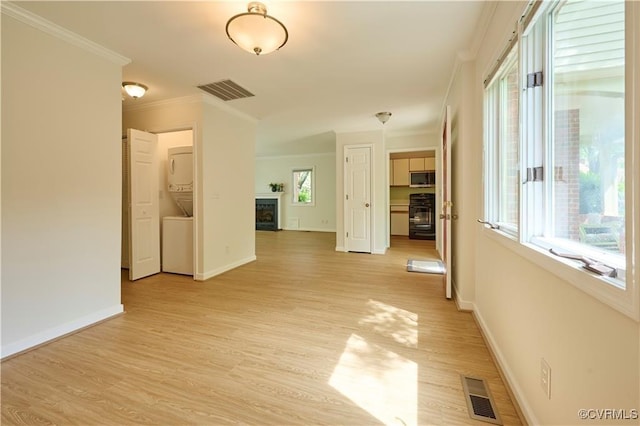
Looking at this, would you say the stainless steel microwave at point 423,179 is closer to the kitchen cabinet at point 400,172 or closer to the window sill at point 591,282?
the kitchen cabinet at point 400,172

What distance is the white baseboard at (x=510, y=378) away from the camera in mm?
1270

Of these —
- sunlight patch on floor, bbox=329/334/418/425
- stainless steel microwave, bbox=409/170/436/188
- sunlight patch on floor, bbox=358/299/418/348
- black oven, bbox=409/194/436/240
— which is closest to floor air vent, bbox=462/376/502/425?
sunlight patch on floor, bbox=329/334/418/425

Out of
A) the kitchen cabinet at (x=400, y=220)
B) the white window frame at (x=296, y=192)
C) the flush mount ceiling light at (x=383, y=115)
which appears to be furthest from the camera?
the white window frame at (x=296, y=192)

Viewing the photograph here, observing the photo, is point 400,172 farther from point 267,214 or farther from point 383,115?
point 267,214

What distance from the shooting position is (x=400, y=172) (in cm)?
738

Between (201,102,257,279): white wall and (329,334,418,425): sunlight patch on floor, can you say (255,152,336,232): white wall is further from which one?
(329,334,418,425): sunlight patch on floor

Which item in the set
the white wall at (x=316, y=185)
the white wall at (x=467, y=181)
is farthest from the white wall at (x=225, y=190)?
the white wall at (x=316, y=185)

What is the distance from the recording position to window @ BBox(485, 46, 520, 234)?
171cm

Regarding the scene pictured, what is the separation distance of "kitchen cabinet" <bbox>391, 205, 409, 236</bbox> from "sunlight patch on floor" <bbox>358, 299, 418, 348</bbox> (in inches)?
199

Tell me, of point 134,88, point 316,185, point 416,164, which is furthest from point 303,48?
Result: point 316,185

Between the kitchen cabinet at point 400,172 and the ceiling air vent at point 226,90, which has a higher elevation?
the ceiling air vent at point 226,90

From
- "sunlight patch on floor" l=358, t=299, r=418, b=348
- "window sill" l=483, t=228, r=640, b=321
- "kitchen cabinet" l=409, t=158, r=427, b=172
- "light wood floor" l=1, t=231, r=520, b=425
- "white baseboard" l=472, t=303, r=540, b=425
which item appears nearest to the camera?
"window sill" l=483, t=228, r=640, b=321

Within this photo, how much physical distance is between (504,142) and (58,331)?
A: 3.59 metres

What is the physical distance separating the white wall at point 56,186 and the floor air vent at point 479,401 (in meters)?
2.86
